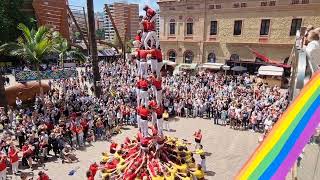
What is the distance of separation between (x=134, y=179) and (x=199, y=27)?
28760mm

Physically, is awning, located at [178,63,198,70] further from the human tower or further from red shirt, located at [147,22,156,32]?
red shirt, located at [147,22,156,32]

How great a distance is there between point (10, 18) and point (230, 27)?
28461 millimetres

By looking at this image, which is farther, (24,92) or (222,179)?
(24,92)

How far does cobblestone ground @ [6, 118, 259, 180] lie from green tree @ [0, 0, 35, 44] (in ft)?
92.5

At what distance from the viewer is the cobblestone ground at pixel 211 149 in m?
14.3

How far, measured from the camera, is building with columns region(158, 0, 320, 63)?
3067cm

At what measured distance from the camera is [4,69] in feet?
135

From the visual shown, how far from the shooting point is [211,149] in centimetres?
1678

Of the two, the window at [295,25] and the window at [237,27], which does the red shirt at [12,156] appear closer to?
the window at [237,27]

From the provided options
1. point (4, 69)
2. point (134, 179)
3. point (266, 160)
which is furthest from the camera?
point (4, 69)

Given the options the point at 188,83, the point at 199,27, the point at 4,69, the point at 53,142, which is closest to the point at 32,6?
the point at 4,69

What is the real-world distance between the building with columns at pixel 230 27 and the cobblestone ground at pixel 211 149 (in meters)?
15.5


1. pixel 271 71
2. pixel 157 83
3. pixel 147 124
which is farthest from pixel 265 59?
pixel 147 124

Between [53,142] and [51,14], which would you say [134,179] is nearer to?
[53,142]
